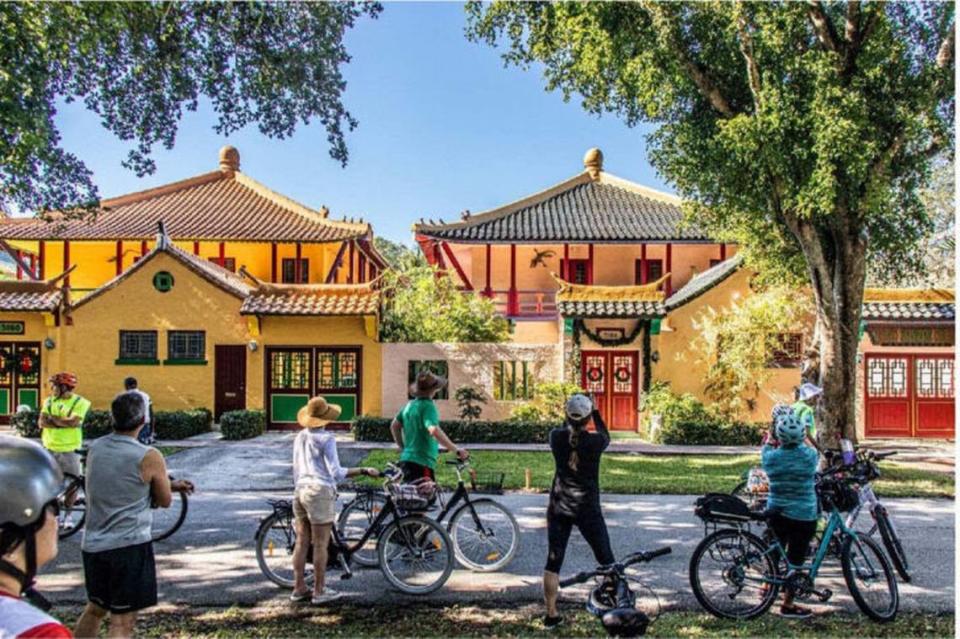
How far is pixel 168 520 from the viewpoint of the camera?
25.5ft

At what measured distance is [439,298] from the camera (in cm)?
1944

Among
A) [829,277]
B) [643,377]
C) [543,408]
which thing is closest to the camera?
[829,277]

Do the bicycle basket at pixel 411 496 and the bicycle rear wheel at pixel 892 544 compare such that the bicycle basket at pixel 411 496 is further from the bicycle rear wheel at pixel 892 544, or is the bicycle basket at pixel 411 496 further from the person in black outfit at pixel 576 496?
the bicycle rear wheel at pixel 892 544

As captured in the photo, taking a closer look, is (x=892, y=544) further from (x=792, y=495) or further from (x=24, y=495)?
(x=24, y=495)

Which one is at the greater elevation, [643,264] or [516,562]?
[643,264]

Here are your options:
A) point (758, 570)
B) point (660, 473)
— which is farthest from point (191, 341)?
point (758, 570)

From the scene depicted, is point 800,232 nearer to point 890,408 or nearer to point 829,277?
point 829,277

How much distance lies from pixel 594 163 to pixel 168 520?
24676 millimetres

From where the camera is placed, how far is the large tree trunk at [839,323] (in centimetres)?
1141

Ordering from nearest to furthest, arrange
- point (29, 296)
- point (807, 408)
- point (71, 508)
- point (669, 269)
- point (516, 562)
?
point (516, 562) → point (71, 508) → point (807, 408) → point (29, 296) → point (669, 269)

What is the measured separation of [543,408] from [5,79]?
12.8m

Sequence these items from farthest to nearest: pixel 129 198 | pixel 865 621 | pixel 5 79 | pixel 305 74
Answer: pixel 129 198 → pixel 305 74 → pixel 5 79 → pixel 865 621

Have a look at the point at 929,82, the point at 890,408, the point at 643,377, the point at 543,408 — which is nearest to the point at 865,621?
the point at 929,82

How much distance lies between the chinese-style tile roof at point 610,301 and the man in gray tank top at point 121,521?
14.2m
